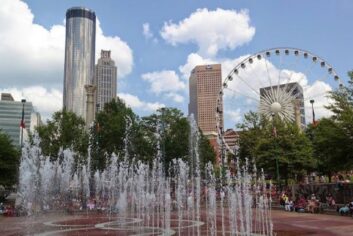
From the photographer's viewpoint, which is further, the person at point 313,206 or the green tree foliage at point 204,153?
the green tree foliage at point 204,153

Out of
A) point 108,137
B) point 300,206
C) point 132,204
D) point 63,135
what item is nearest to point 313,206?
point 300,206

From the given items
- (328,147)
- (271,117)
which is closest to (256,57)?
(271,117)

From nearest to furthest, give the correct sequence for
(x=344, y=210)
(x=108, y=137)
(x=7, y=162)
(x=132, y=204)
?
(x=344, y=210) → (x=132, y=204) → (x=7, y=162) → (x=108, y=137)

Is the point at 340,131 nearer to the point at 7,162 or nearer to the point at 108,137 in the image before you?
the point at 7,162

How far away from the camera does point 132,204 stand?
33.6 meters

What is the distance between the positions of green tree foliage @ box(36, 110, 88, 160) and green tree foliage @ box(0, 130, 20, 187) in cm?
862

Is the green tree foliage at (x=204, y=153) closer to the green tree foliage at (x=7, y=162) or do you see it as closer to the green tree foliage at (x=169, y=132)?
the green tree foliage at (x=169, y=132)

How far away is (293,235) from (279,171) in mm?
33112

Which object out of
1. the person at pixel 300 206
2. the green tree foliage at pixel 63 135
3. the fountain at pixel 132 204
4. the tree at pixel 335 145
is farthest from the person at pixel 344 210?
the green tree foliage at pixel 63 135

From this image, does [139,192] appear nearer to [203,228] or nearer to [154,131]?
[203,228]

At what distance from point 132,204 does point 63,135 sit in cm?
2932

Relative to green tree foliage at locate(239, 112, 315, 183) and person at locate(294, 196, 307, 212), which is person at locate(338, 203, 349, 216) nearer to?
person at locate(294, 196, 307, 212)

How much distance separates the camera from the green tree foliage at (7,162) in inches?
1827

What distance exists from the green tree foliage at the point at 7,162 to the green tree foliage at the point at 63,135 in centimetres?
862
